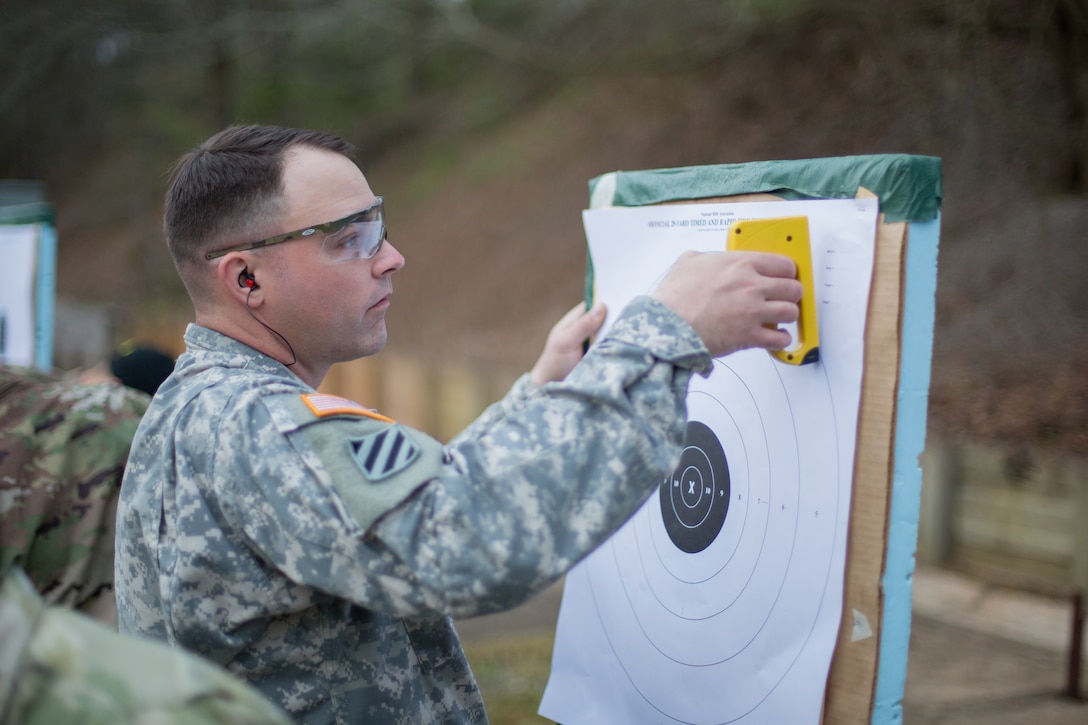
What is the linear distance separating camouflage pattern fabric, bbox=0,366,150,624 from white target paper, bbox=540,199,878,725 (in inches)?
41.3

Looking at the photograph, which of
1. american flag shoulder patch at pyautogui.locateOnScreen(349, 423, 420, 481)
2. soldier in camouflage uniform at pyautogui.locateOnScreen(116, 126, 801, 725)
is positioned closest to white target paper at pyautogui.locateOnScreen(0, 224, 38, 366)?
soldier in camouflage uniform at pyautogui.locateOnScreen(116, 126, 801, 725)

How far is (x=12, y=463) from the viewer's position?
6.57ft

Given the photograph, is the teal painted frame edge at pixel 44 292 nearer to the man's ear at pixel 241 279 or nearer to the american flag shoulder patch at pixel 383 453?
the man's ear at pixel 241 279

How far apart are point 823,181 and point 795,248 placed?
0.14 meters

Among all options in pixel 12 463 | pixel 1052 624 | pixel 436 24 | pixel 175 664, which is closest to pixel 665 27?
pixel 436 24

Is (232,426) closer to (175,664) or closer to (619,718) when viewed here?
(175,664)

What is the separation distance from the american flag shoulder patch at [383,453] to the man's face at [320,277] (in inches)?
13.1

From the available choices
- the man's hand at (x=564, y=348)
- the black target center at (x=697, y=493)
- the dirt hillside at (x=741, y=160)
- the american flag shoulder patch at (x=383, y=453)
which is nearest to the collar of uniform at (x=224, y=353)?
the american flag shoulder patch at (x=383, y=453)

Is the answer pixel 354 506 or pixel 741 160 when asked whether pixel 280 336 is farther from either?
pixel 741 160

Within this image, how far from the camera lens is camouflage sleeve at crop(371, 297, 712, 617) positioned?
1.06m

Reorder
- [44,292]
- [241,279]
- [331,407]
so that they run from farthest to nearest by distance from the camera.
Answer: [44,292] → [241,279] → [331,407]

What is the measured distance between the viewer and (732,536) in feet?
5.47

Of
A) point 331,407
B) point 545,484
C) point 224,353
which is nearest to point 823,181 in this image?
point 545,484

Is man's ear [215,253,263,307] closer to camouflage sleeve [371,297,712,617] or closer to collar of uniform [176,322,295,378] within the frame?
collar of uniform [176,322,295,378]
